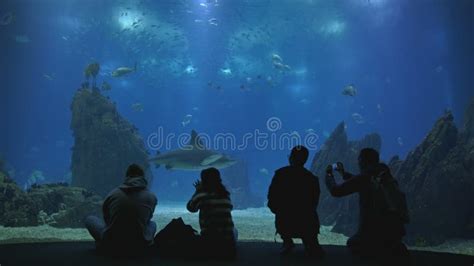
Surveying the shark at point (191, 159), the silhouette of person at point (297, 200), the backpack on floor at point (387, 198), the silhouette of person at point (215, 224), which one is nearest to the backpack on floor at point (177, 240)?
the silhouette of person at point (215, 224)

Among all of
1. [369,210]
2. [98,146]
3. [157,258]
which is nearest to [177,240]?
[157,258]

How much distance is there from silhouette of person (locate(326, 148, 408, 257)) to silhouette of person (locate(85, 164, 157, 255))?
2.17 metres

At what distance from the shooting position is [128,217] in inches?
159

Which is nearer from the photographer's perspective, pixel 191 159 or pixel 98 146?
pixel 191 159

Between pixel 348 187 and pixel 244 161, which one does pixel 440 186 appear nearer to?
pixel 348 187

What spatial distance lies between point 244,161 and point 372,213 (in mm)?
25301

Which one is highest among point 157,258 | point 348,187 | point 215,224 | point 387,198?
point 348,187

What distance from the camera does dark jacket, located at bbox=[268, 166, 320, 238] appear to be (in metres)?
4.30

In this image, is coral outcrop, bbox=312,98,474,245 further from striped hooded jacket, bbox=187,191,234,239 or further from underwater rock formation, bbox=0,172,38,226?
underwater rock formation, bbox=0,172,38,226

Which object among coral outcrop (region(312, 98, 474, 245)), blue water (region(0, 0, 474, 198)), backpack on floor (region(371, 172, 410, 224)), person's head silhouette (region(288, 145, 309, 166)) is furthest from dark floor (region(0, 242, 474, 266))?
blue water (region(0, 0, 474, 198))

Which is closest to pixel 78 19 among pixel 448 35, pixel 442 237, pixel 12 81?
pixel 12 81

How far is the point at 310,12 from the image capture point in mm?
22672

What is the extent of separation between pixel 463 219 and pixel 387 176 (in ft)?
18.3

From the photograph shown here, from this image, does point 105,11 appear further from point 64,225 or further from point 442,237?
point 442,237
